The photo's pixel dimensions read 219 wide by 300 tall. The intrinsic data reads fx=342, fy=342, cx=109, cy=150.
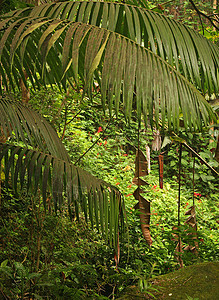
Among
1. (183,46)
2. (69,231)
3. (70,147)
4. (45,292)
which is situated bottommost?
(45,292)

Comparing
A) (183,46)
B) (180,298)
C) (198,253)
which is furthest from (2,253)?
(183,46)

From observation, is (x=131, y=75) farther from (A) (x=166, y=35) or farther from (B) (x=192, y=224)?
(B) (x=192, y=224)

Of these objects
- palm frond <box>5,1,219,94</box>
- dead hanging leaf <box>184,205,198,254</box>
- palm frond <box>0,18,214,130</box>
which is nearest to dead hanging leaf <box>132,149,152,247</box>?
dead hanging leaf <box>184,205,198,254</box>

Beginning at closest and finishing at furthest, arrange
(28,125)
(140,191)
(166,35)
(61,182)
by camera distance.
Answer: (166,35)
(61,182)
(28,125)
(140,191)

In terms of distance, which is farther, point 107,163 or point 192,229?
point 107,163

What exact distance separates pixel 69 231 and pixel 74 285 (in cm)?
63

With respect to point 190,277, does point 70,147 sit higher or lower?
higher

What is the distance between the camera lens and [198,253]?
9.85 feet

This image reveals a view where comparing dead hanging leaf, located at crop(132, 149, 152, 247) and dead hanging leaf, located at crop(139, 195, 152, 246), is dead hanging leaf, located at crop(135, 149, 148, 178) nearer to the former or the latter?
dead hanging leaf, located at crop(132, 149, 152, 247)

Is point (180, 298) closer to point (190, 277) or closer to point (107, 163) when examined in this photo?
point (190, 277)

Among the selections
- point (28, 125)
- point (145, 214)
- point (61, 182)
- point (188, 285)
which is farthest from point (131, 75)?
point (145, 214)

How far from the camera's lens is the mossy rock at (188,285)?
202 cm

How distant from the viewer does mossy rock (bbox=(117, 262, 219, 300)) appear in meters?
2.02

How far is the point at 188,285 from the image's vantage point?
2133mm
